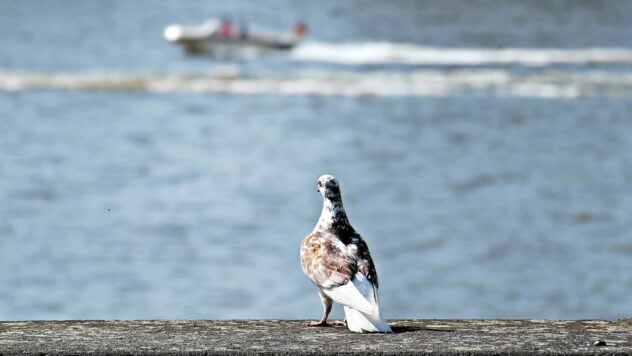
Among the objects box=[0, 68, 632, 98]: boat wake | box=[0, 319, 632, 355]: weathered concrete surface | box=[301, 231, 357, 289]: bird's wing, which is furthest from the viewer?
box=[0, 68, 632, 98]: boat wake

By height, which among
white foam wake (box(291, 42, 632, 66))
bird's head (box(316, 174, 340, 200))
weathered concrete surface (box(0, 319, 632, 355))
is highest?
white foam wake (box(291, 42, 632, 66))

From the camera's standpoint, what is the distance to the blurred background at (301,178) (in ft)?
50.5

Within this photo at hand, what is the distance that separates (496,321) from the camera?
5.67 metres

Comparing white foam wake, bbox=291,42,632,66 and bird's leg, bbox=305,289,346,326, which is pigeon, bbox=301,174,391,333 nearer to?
bird's leg, bbox=305,289,346,326

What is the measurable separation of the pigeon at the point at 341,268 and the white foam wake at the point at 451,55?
158ft

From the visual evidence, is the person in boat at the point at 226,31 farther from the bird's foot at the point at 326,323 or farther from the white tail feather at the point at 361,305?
the white tail feather at the point at 361,305

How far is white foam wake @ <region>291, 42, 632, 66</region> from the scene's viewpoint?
181ft

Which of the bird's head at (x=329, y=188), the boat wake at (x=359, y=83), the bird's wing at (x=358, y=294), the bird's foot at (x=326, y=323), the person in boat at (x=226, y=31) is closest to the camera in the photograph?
the bird's wing at (x=358, y=294)

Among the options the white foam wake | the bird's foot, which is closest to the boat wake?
the white foam wake

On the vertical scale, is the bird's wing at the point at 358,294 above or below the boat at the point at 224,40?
below

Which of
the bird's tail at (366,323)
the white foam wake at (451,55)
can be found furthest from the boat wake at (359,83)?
the bird's tail at (366,323)

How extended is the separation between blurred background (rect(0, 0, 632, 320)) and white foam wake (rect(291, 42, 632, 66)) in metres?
0.22

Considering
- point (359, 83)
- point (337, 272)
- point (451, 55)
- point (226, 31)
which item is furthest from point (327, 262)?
point (226, 31)

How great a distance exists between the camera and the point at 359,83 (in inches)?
1849
